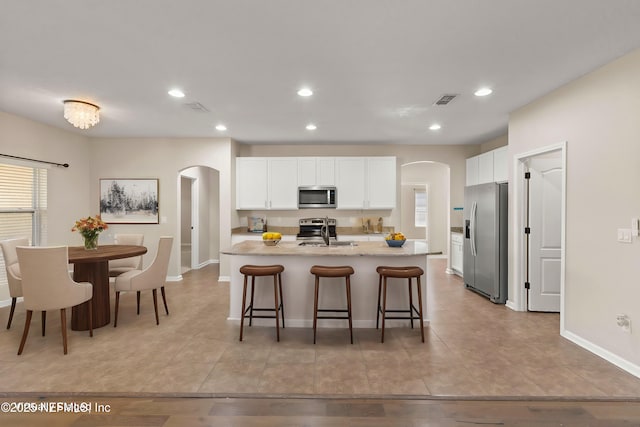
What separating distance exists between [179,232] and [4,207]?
2334 mm

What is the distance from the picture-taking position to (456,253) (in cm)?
668

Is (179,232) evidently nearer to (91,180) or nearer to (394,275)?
(91,180)

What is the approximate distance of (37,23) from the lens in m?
2.32

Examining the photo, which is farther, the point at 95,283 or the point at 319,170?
the point at 319,170

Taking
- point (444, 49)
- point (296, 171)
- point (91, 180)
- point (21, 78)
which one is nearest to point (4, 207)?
point (91, 180)

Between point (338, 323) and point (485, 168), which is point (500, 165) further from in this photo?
point (338, 323)

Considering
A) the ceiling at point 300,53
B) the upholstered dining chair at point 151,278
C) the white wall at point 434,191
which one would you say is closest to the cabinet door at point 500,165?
the ceiling at point 300,53

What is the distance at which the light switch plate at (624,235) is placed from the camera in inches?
109

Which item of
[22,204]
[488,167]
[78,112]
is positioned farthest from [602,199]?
[22,204]

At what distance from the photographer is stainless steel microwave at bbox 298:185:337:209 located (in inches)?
248

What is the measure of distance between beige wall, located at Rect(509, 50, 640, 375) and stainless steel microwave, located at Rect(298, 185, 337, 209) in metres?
3.49

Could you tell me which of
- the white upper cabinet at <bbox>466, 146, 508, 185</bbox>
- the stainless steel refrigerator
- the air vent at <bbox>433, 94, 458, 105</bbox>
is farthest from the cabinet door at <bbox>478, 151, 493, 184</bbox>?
the air vent at <bbox>433, 94, 458, 105</bbox>

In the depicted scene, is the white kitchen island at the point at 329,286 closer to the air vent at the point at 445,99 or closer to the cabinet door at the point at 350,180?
the air vent at the point at 445,99

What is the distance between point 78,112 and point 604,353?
585 centimetres
